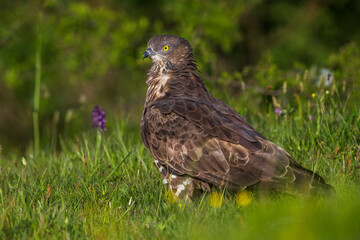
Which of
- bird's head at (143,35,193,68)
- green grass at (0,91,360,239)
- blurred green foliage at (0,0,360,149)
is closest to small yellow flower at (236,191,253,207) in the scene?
green grass at (0,91,360,239)

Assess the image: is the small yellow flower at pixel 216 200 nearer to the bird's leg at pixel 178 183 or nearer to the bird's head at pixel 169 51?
the bird's leg at pixel 178 183

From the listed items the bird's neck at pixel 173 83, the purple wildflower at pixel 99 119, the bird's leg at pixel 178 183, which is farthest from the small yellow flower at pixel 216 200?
the purple wildflower at pixel 99 119

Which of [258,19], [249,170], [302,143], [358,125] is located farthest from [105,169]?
[258,19]

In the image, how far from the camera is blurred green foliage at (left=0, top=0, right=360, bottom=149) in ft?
35.1

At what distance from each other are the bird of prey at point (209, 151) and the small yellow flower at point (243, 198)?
71 mm

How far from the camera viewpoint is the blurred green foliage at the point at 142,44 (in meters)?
10.7

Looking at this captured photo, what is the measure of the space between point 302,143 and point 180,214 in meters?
2.01

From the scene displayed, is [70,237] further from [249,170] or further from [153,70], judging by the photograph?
[153,70]

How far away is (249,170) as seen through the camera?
4.62 m

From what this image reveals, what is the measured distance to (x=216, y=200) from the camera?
14.8 ft

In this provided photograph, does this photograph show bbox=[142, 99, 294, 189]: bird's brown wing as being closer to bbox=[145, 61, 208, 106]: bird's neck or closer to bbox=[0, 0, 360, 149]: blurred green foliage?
bbox=[145, 61, 208, 106]: bird's neck

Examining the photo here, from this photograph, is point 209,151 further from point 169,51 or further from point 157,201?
point 169,51

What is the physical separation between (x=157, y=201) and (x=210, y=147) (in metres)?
0.68

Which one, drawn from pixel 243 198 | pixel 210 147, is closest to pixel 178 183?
pixel 210 147
